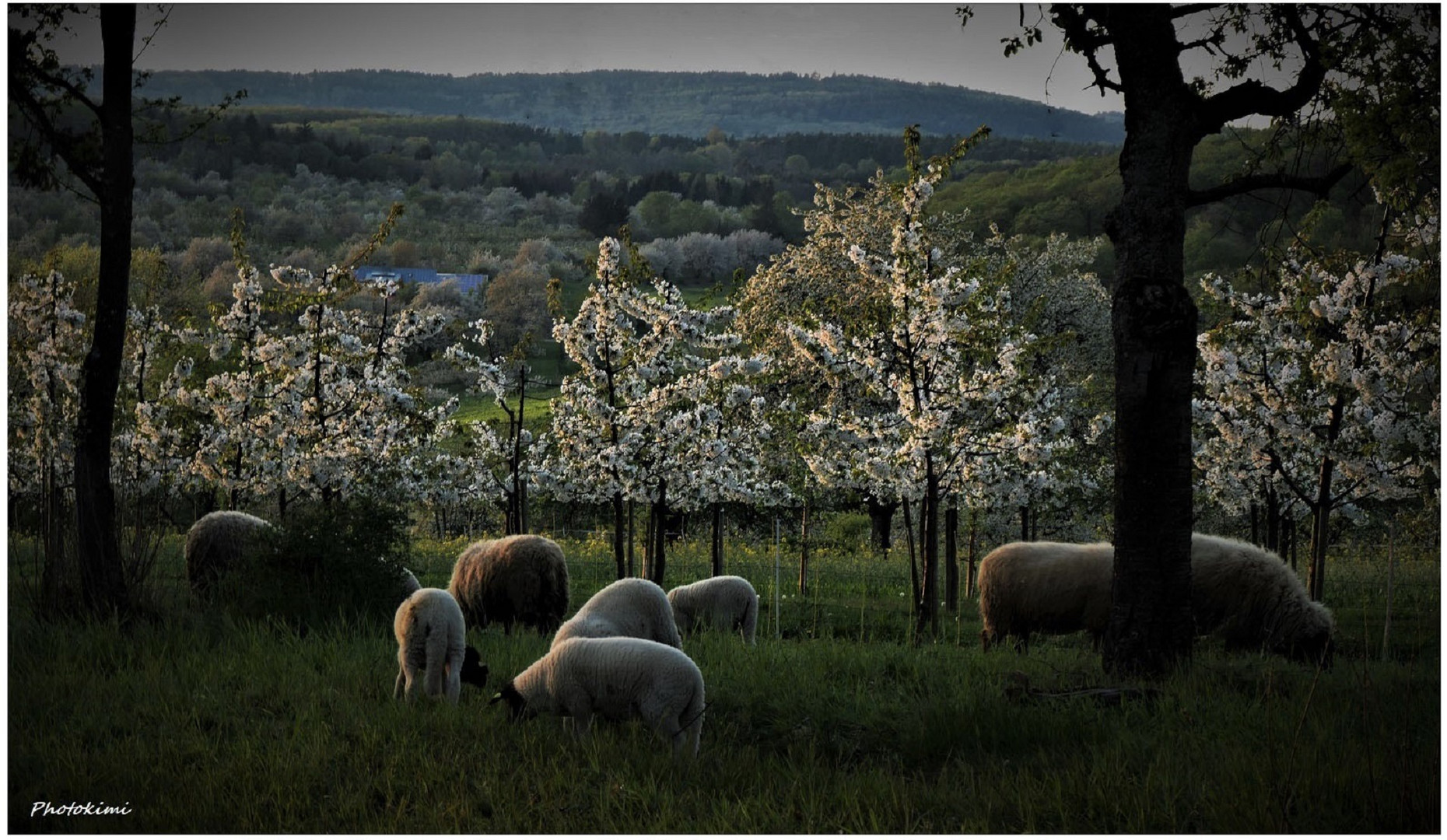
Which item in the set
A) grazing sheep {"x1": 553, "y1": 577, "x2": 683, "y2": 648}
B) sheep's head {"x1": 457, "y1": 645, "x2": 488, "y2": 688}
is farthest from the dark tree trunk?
sheep's head {"x1": 457, "y1": 645, "x2": 488, "y2": 688}

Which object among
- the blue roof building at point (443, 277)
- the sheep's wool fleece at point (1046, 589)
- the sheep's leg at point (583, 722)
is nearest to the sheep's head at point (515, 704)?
the sheep's leg at point (583, 722)

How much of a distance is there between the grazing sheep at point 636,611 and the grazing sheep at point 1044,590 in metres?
4.06

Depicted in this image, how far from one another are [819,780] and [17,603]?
27.1 ft

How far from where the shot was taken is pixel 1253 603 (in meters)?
11.0

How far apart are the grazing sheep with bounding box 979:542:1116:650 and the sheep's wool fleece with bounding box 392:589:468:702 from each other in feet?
19.7

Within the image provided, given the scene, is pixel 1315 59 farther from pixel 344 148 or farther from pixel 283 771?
pixel 344 148

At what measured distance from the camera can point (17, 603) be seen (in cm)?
Answer: 996

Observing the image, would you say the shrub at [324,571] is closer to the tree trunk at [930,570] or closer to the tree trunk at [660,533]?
the tree trunk at [660,533]

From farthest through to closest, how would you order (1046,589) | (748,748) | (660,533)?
(660,533) < (1046,589) < (748,748)

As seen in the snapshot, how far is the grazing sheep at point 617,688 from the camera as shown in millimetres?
6633

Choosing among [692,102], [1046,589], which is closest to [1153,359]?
[1046,589]

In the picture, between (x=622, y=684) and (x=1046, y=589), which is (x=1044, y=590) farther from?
(x=622, y=684)

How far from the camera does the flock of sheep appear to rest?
22.4 ft

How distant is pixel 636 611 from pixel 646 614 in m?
0.12
